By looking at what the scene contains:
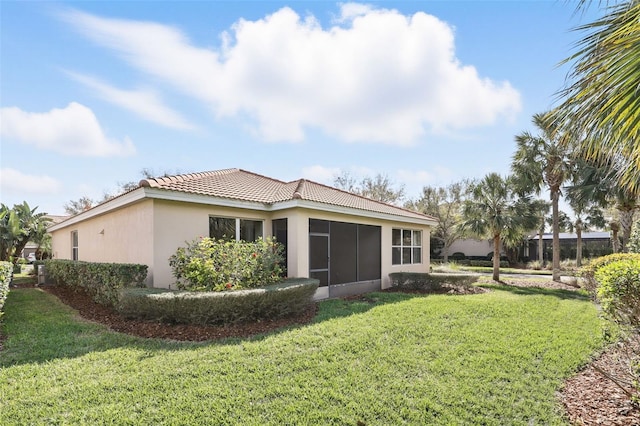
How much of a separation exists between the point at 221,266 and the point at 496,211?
14.6 m

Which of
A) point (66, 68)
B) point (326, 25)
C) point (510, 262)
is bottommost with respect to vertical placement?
point (510, 262)

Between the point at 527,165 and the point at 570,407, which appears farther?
the point at 527,165

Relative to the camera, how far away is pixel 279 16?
29.0 feet

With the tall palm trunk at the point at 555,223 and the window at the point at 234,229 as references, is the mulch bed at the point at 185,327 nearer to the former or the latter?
the window at the point at 234,229

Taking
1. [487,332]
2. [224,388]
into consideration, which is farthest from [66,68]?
[487,332]

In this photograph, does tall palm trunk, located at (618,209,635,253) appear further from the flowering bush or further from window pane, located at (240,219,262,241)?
the flowering bush

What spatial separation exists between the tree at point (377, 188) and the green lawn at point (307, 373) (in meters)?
29.3

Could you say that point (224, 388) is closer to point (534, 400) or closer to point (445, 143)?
point (534, 400)

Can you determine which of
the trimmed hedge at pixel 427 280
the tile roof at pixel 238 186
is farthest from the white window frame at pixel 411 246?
the tile roof at pixel 238 186

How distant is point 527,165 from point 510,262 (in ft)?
61.1

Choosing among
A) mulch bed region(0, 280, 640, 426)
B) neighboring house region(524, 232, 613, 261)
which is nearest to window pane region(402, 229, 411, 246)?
mulch bed region(0, 280, 640, 426)

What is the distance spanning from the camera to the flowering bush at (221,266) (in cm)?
843

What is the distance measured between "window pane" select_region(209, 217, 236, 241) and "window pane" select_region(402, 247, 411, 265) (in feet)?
29.2

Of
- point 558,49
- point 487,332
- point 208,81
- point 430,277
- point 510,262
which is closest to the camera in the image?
point 558,49
